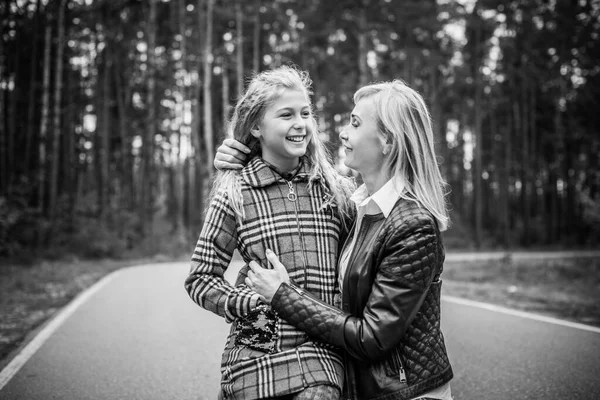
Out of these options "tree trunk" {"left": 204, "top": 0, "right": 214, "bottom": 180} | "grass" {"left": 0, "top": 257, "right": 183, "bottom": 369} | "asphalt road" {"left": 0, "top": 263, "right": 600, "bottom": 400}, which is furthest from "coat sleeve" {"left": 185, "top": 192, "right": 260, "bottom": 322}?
"tree trunk" {"left": 204, "top": 0, "right": 214, "bottom": 180}

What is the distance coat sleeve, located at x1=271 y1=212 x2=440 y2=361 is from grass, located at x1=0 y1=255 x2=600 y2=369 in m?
4.92

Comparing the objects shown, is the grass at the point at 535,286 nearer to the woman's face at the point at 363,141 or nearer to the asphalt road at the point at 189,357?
the asphalt road at the point at 189,357

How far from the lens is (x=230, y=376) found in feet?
8.11

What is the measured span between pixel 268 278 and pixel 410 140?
863mm

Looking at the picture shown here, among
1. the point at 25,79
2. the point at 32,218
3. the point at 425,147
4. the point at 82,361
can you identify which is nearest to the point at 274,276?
the point at 425,147

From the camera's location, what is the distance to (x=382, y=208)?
2.37m

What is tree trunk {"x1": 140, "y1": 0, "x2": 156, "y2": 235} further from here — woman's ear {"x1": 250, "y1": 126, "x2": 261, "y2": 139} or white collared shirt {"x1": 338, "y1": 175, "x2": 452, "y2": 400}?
white collared shirt {"x1": 338, "y1": 175, "x2": 452, "y2": 400}

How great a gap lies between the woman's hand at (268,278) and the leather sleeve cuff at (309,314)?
0.10 feet

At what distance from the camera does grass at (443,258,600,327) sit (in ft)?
31.4

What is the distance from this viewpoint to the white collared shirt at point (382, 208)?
2342mm

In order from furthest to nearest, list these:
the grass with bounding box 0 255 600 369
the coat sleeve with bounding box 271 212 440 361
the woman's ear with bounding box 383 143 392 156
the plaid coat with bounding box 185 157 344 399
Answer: the grass with bounding box 0 255 600 369 < the woman's ear with bounding box 383 143 392 156 < the plaid coat with bounding box 185 157 344 399 < the coat sleeve with bounding box 271 212 440 361

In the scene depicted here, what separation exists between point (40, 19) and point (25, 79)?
376 cm

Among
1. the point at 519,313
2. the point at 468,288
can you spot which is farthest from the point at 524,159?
the point at 519,313

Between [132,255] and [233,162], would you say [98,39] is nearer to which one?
[132,255]
